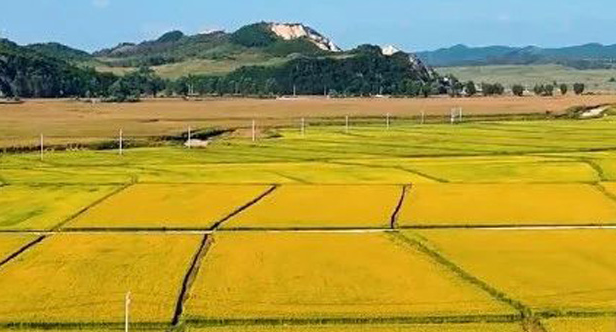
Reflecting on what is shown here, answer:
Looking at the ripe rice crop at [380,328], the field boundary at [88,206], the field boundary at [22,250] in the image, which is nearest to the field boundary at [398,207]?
the field boundary at [88,206]

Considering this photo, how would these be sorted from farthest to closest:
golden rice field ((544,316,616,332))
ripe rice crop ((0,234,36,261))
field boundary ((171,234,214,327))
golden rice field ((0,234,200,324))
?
1. ripe rice crop ((0,234,36,261))
2. field boundary ((171,234,214,327))
3. golden rice field ((0,234,200,324))
4. golden rice field ((544,316,616,332))

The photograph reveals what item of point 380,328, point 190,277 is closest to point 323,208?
point 190,277

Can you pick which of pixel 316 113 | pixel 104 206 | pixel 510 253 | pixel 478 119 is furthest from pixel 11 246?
pixel 316 113

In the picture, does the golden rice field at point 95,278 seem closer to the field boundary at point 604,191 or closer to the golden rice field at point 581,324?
the golden rice field at point 581,324

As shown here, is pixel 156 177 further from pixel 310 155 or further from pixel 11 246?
pixel 11 246

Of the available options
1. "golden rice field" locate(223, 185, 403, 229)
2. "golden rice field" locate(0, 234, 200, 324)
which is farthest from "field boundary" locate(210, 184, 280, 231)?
"golden rice field" locate(0, 234, 200, 324)

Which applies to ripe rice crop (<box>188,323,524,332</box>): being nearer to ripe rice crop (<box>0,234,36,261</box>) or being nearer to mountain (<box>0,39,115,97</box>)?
ripe rice crop (<box>0,234,36,261</box>)

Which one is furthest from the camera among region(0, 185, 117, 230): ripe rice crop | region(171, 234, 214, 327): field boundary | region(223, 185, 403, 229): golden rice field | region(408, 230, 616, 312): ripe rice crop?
region(0, 185, 117, 230): ripe rice crop
